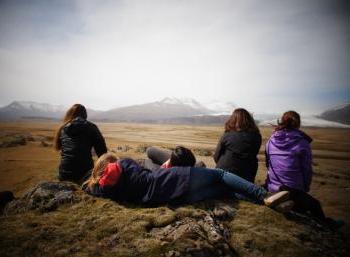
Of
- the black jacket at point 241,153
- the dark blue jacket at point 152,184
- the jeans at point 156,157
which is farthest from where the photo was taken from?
the jeans at point 156,157

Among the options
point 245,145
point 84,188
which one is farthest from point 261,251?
point 84,188

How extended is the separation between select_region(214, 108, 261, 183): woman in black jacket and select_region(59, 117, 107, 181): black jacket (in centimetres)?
269

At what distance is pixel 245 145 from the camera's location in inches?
181

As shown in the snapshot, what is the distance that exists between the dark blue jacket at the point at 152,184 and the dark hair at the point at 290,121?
2178 millimetres

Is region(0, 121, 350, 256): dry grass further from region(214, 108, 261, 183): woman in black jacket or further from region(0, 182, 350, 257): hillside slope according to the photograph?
region(214, 108, 261, 183): woman in black jacket

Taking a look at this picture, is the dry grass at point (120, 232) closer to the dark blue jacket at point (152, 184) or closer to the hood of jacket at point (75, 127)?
the dark blue jacket at point (152, 184)

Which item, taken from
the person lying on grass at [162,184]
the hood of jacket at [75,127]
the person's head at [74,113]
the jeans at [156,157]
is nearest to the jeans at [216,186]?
the person lying on grass at [162,184]

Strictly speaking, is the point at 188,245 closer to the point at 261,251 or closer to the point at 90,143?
the point at 261,251

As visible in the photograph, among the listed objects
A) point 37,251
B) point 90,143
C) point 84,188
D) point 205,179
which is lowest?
point 37,251

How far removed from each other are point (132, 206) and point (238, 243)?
6.17 ft

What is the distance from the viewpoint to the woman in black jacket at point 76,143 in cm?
497

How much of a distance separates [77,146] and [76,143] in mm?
67

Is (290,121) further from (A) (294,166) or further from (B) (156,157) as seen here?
(B) (156,157)

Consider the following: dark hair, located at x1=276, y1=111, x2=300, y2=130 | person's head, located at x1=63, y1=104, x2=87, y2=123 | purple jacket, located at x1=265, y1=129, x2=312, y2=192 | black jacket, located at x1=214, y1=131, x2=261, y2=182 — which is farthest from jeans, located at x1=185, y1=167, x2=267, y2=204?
person's head, located at x1=63, y1=104, x2=87, y2=123
